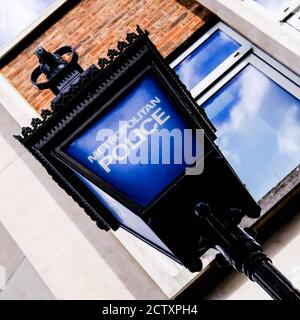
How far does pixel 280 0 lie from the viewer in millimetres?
5598

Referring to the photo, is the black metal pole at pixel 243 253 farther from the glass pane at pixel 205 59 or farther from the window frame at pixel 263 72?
the glass pane at pixel 205 59

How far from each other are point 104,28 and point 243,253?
5160 mm

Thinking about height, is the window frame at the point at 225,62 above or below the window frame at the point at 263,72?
above

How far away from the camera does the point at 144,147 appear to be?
2.06m

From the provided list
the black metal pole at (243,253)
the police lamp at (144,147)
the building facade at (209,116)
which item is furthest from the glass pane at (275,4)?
the black metal pole at (243,253)

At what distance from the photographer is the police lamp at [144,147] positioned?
206cm

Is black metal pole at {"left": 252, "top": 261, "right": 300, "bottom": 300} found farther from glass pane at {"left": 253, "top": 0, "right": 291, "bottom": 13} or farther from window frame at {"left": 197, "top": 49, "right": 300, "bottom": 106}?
glass pane at {"left": 253, "top": 0, "right": 291, "bottom": 13}

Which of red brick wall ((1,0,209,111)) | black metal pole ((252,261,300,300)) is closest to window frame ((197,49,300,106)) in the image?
red brick wall ((1,0,209,111))

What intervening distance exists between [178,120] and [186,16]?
455 cm

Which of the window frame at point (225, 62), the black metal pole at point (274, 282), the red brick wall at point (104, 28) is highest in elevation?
the red brick wall at point (104, 28)

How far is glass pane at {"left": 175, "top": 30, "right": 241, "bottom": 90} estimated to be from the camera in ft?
19.1

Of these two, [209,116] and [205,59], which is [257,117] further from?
[205,59]

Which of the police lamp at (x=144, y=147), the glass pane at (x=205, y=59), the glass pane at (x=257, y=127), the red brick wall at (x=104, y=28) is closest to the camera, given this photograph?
the police lamp at (x=144, y=147)

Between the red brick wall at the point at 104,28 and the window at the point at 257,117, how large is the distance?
3.37ft
